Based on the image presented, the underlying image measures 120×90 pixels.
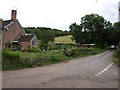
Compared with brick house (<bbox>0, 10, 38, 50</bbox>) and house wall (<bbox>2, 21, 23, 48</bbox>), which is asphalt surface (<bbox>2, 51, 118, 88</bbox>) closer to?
brick house (<bbox>0, 10, 38, 50</bbox>)

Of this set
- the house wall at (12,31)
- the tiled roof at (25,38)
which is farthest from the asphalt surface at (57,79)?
the tiled roof at (25,38)

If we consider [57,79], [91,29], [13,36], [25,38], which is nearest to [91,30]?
[91,29]

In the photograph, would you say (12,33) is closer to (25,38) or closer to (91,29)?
(25,38)

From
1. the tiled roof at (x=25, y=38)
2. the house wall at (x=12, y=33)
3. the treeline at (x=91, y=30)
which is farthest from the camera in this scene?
the treeline at (x=91, y=30)

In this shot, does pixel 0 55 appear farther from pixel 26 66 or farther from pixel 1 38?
pixel 1 38

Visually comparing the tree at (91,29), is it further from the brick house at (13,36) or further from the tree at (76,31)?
the brick house at (13,36)

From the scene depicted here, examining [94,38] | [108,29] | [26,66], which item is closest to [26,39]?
[26,66]

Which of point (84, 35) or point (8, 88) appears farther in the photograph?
point (84, 35)

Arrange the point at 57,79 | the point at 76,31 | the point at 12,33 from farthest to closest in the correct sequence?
the point at 76,31 < the point at 12,33 < the point at 57,79

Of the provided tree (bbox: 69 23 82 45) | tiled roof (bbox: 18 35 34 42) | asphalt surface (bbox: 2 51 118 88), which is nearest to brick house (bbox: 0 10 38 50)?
tiled roof (bbox: 18 35 34 42)

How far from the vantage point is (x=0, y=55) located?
68.5ft

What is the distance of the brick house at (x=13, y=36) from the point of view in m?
48.8

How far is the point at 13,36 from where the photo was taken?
172 feet

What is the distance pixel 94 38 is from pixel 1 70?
231 ft
